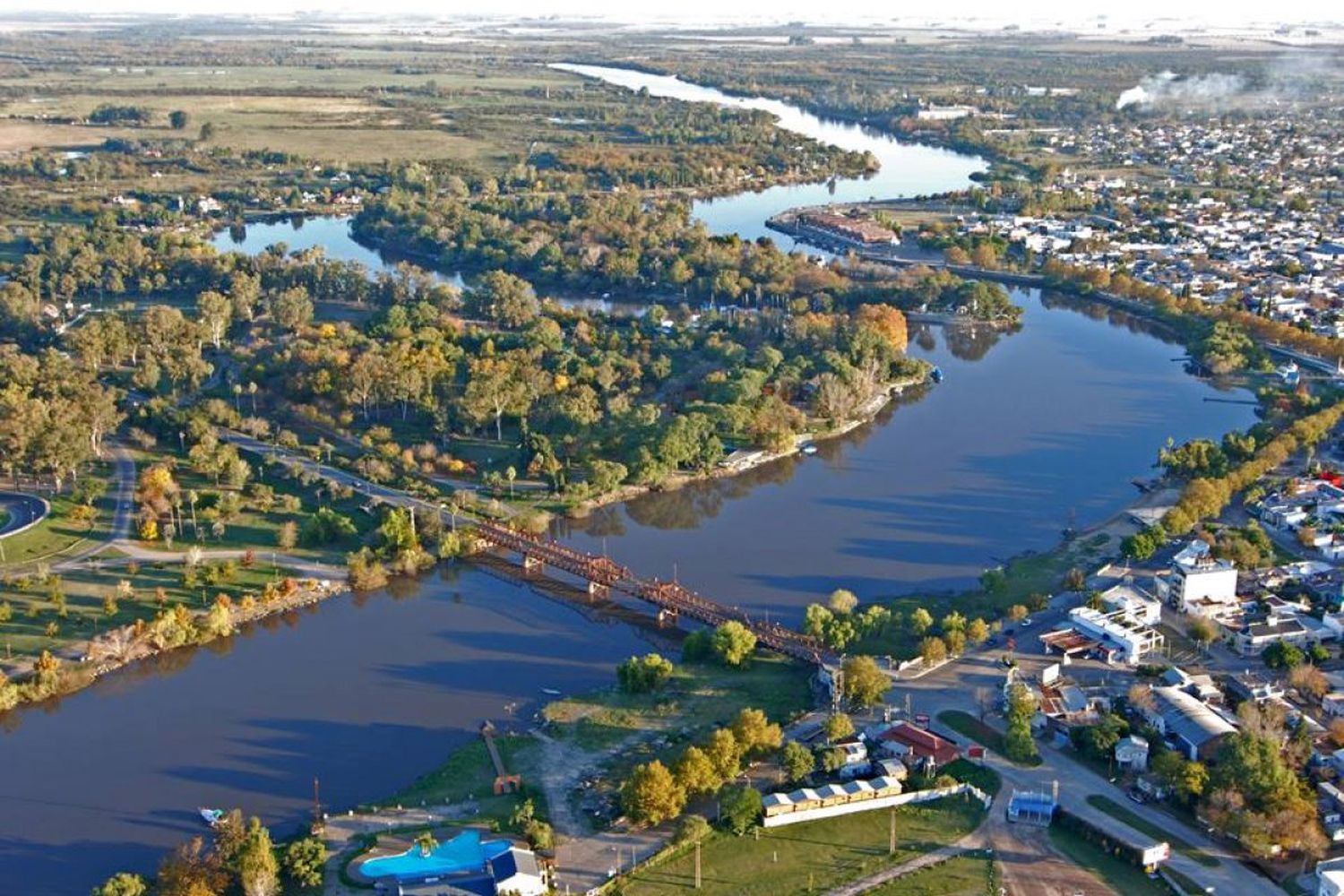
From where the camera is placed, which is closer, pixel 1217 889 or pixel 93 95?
pixel 1217 889

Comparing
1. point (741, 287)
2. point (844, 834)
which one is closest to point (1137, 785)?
point (844, 834)

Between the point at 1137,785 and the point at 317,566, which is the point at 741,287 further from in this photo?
the point at 1137,785

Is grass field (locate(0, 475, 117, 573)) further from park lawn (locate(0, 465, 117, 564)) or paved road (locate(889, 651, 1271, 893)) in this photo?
paved road (locate(889, 651, 1271, 893))

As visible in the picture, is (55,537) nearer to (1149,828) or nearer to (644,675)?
(644,675)

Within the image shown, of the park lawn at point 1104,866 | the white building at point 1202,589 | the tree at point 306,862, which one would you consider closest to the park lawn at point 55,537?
the tree at point 306,862

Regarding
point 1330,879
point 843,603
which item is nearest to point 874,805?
point 1330,879

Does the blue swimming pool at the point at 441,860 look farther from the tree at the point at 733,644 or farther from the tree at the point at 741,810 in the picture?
the tree at the point at 733,644
